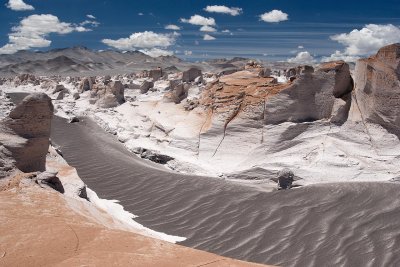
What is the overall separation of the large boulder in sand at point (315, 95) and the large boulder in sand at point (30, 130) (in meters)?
5.67

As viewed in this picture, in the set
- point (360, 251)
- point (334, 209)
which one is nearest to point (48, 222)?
point (360, 251)

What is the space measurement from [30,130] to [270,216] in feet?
14.1

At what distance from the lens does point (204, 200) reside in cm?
805

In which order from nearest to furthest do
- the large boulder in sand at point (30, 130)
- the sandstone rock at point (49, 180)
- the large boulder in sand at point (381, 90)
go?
the sandstone rock at point (49, 180) → the large boulder in sand at point (30, 130) → the large boulder in sand at point (381, 90)

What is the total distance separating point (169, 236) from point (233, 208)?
55.2 inches

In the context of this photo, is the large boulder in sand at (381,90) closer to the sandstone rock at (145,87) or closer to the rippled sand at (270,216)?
the rippled sand at (270,216)

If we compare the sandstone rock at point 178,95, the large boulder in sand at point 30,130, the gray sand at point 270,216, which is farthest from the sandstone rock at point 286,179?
the sandstone rock at point 178,95

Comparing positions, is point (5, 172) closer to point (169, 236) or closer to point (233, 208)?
point (169, 236)

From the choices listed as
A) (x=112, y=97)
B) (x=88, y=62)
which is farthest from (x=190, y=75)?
(x=88, y=62)

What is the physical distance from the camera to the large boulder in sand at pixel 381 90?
9.11 m

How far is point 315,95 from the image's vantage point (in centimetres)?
1036

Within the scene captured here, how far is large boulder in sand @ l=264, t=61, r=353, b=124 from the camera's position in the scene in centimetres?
1013

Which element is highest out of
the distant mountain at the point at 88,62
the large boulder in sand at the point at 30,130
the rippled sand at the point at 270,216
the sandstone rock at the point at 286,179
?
the distant mountain at the point at 88,62

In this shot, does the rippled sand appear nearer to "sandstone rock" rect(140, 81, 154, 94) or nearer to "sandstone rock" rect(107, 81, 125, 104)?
"sandstone rock" rect(107, 81, 125, 104)
